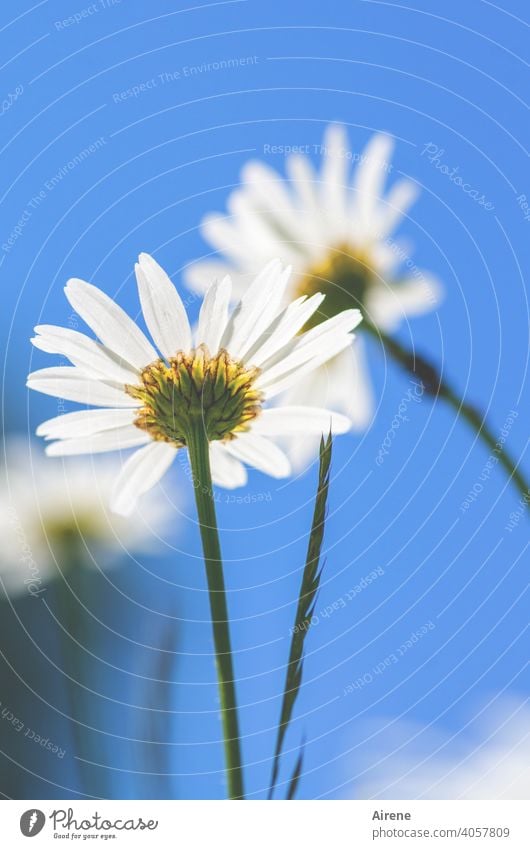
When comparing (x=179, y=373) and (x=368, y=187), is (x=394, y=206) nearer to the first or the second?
(x=368, y=187)

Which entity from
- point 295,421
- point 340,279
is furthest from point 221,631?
point 340,279

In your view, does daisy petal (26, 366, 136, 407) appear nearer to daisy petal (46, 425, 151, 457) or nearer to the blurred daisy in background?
daisy petal (46, 425, 151, 457)

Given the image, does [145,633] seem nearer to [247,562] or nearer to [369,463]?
[247,562]

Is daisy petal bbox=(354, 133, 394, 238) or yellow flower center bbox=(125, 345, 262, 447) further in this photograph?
daisy petal bbox=(354, 133, 394, 238)

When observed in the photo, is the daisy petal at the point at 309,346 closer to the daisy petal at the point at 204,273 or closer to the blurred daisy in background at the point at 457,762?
the daisy petal at the point at 204,273

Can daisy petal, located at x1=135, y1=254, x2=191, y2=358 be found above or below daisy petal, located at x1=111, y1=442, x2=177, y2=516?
above
